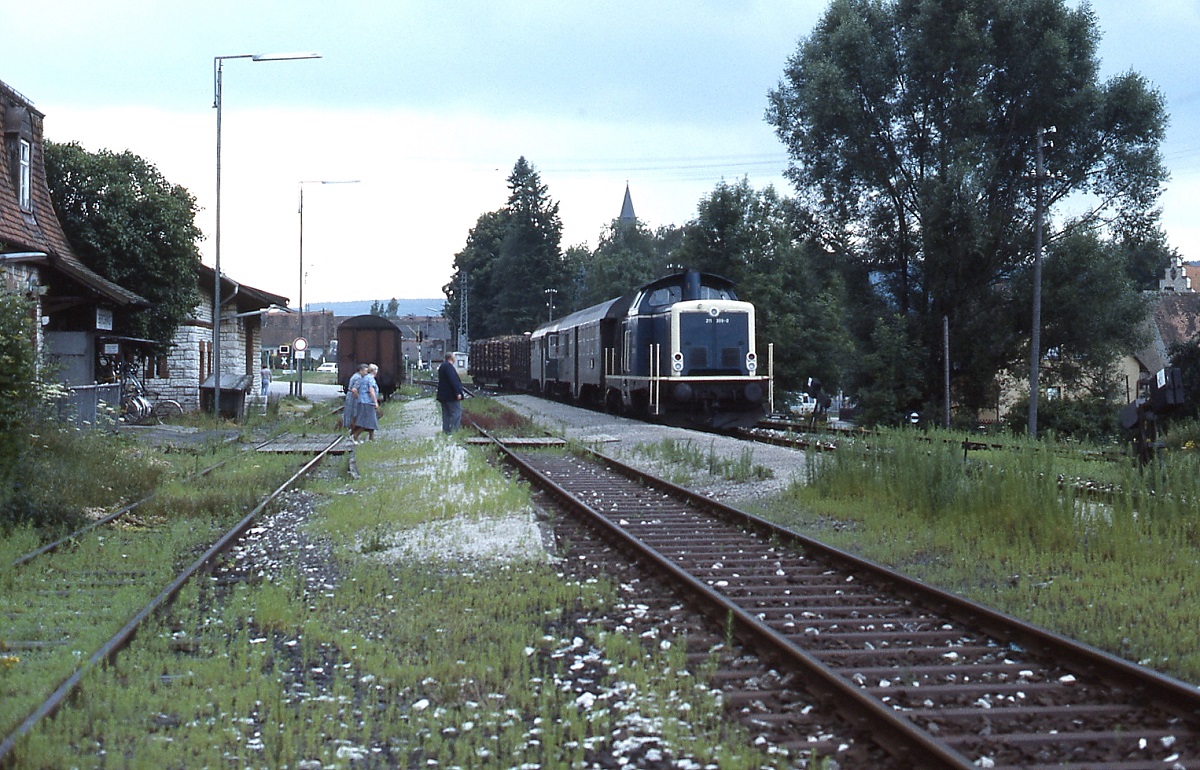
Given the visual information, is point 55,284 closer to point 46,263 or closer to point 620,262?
point 46,263

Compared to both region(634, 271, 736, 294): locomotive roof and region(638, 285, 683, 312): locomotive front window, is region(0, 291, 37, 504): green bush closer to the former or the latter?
region(638, 285, 683, 312): locomotive front window

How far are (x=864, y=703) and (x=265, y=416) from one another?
1172 inches

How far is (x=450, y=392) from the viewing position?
71.2 feet

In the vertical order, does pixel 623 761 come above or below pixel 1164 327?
→ below

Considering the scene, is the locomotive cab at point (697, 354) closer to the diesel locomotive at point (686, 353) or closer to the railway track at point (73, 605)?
the diesel locomotive at point (686, 353)

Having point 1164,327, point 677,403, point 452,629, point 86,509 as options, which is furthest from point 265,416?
point 1164,327

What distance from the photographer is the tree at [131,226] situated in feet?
91.8

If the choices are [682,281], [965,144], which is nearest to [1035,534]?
[682,281]

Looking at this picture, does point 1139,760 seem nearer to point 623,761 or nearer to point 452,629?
point 623,761

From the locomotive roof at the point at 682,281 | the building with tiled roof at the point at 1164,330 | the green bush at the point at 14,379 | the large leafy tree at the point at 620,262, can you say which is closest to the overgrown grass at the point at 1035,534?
the green bush at the point at 14,379

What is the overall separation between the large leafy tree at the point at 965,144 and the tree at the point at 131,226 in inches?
754

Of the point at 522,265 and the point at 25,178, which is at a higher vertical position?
the point at 522,265

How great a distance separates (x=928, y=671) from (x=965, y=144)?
30.5 m

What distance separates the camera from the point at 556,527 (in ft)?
38.5
